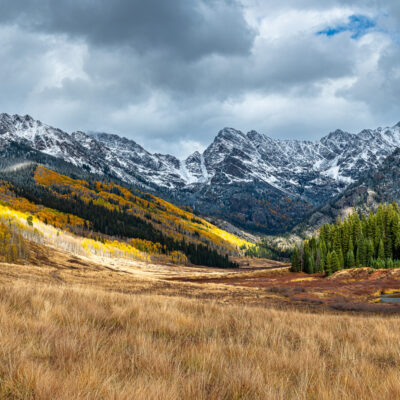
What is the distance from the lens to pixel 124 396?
213 centimetres

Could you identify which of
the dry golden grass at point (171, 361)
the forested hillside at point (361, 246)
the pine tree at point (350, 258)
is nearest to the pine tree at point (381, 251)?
the forested hillside at point (361, 246)

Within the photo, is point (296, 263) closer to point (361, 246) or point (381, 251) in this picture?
point (361, 246)

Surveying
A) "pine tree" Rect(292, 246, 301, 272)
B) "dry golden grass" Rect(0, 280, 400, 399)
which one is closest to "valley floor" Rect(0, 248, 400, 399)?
"dry golden grass" Rect(0, 280, 400, 399)

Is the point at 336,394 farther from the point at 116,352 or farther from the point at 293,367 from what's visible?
the point at 116,352

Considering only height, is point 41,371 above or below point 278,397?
above

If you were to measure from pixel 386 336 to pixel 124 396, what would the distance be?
6.01m

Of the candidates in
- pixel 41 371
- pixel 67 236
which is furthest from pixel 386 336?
pixel 67 236

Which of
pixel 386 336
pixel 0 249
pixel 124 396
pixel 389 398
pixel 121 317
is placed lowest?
pixel 0 249

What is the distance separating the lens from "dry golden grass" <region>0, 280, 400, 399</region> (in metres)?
2.34

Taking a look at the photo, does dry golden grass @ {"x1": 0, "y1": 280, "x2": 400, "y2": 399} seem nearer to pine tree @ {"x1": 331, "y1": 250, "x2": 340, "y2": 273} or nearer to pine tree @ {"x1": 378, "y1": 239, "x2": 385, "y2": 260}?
pine tree @ {"x1": 331, "y1": 250, "x2": 340, "y2": 273}

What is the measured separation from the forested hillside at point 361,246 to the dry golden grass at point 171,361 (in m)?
75.4

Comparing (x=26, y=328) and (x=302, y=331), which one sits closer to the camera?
(x=26, y=328)

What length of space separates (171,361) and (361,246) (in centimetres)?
8583

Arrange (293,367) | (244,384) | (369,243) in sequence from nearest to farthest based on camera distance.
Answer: (244,384)
(293,367)
(369,243)
